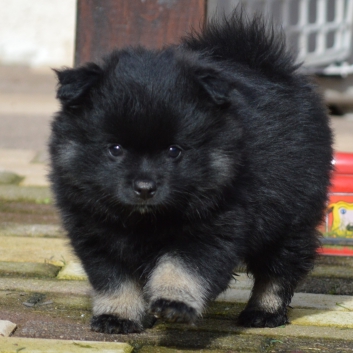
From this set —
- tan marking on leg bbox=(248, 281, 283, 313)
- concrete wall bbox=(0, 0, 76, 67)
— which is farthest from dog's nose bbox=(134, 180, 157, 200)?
concrete wall bbox=(0, 0, 76, 67)

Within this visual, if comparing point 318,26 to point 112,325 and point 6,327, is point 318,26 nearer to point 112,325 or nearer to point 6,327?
point 112,325

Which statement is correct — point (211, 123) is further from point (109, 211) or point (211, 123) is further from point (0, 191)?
point (0, 191)

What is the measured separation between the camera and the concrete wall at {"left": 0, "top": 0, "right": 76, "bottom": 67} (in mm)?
13656

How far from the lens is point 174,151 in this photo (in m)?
3.25

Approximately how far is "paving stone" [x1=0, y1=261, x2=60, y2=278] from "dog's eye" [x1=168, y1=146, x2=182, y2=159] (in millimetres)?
1403

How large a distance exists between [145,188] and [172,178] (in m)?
0.16

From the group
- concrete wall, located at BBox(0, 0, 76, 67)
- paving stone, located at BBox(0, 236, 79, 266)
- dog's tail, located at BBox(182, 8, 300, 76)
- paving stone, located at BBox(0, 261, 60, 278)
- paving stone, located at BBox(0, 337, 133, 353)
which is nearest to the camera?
paving stone, located at BBox(0, 337, 133, 353)

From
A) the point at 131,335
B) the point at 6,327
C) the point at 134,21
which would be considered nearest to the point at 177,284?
the point at 131,335

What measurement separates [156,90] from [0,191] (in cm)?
307

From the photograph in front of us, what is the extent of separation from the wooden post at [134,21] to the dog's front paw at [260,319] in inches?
95.6

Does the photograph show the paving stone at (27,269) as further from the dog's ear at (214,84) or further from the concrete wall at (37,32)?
the concrete wall at (37,32)

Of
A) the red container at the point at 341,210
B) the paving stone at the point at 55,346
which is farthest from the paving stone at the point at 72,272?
the red container at the point at 341,210

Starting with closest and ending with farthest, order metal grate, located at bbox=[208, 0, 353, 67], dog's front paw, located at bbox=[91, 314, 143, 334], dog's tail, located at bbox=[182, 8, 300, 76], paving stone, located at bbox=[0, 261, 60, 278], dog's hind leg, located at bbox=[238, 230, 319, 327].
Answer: dog's front paw, located at bbox=[91, 314, 143, 334] < dog's hind leg, located at bbox=[238, 230, 319, 327] < dog's tail, located at bbox=[182, 8, 300, 76] < paving stone, located at bbox=[0, 261, 60, 278] < metal grate, located at bbox=[208, 0, 353, 67]

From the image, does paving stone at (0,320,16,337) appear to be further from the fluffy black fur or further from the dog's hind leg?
the dog's hind leg
